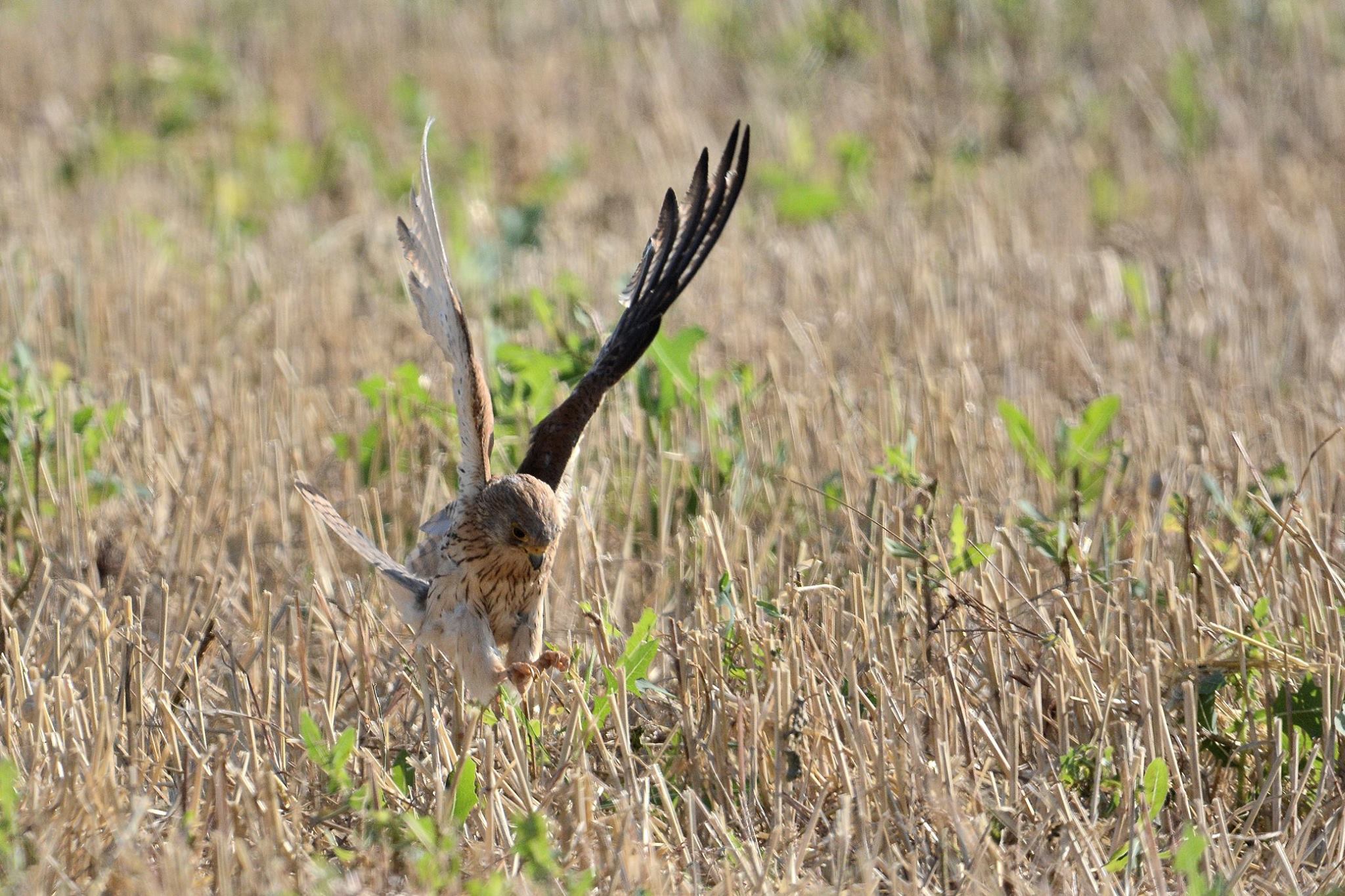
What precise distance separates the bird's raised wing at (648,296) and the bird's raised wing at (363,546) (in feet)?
1.34

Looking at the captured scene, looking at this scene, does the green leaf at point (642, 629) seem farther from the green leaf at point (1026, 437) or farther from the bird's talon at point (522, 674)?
the green leaf at point (1026, 437)

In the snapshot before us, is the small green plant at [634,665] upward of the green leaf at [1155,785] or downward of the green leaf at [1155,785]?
upward

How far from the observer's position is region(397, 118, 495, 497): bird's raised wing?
12.8 ft

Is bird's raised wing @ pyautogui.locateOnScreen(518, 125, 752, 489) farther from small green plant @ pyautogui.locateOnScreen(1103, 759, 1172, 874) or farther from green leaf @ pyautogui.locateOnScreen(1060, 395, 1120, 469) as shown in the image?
small green plant @ pyautogui.locateOnScreen(1103, 759, 1172, 874)

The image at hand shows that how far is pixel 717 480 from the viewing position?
5.03 metres

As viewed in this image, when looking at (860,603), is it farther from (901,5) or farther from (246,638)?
(901,5)

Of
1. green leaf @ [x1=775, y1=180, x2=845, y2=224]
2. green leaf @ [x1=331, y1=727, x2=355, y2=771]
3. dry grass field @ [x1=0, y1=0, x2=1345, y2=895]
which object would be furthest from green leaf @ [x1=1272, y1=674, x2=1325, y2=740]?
green leaf @ [x1=775, y1=180, x2=845, y2=224]

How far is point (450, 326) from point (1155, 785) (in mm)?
1941

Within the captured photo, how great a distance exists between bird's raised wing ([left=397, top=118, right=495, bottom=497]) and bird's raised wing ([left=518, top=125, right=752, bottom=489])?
20 centimetres

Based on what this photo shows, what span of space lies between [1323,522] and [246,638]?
9.41 feet

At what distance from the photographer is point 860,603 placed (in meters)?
3.71

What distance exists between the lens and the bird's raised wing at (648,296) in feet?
14.2

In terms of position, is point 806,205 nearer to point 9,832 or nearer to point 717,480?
point 717,480

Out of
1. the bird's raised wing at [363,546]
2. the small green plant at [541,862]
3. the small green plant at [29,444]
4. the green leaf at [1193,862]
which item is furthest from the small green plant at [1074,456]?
the small green plant at [29,444]
